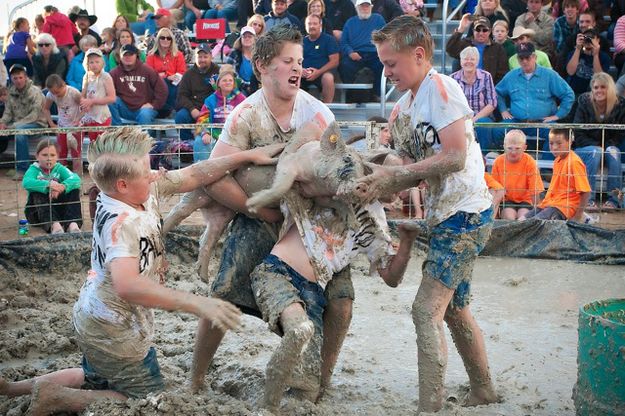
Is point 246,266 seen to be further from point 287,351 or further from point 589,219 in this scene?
point 589,219

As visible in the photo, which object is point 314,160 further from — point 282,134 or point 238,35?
point 238,35

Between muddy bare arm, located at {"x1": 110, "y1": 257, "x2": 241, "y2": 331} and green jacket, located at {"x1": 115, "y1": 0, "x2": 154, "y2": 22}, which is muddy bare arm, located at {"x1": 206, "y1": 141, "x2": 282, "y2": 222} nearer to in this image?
muddy bare arm, located at {"x1": 110, "y1": 257, "x2": 241, "y2": 331}

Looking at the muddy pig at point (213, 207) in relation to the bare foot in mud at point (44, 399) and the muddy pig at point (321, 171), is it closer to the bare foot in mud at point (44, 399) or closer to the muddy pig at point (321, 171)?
the muddy pig at point (321, 171)

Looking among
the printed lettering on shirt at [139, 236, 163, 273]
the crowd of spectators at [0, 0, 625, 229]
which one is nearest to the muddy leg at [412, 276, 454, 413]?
the printed lettering on shirt at [139, 236, 163, 273]

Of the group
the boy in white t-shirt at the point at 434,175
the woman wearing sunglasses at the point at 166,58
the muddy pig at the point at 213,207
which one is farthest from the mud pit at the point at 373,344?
the woman wearing sunglasses at the point at 166,58

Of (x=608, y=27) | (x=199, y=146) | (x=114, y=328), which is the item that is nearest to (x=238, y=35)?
(x=199, y=146)

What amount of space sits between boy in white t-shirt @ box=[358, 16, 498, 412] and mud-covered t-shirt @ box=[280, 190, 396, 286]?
0.80ft

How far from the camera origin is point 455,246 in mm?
4824

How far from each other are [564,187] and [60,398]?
237 inches

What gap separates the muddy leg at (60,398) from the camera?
4480 millimetres

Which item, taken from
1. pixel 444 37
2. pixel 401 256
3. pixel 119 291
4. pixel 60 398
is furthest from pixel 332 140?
pixel 444 37

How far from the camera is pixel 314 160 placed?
4703 mm

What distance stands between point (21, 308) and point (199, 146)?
3441mm

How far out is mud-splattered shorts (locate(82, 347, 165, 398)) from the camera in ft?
14.7
